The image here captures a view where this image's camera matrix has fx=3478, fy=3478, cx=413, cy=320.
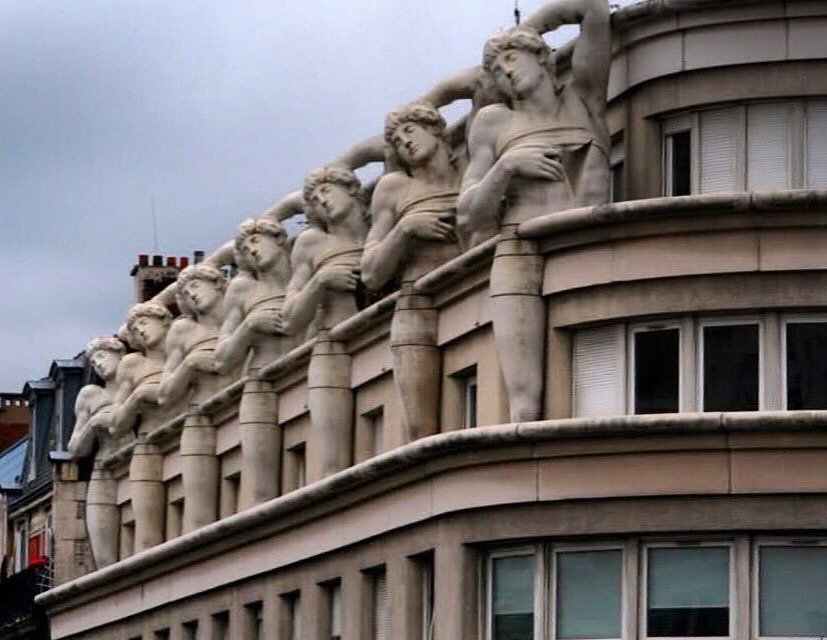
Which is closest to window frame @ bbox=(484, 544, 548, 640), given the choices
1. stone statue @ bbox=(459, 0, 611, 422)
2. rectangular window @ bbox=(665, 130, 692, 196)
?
stone statue @ bbox=(459, 0, 611, 422)

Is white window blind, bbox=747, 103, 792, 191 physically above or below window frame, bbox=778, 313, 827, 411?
above

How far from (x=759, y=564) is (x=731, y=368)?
2.95 metres

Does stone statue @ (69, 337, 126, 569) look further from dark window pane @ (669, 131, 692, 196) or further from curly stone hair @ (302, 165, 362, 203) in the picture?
dark window pane @ (669, 131, 692, 196)

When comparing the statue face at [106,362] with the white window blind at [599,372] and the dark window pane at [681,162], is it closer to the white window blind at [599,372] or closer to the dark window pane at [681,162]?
the white window blind at [599,372]

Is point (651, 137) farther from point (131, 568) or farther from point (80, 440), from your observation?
point (80, 440)

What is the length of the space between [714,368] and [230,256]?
21931 millimetres

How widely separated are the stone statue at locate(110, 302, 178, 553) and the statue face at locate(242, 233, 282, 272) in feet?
29.5

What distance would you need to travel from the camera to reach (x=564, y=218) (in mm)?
50688

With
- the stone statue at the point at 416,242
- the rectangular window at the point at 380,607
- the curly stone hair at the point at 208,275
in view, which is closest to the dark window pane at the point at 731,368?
the stone statue at the point at 416,242

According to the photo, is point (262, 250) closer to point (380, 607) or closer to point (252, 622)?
point (252, 622)

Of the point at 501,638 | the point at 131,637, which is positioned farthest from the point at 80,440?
the point at 501,638

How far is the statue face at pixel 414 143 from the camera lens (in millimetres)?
56406

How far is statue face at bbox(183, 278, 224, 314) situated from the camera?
2776 inches

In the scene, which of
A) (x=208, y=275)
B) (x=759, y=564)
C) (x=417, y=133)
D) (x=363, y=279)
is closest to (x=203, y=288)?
(x=208, y=275)
